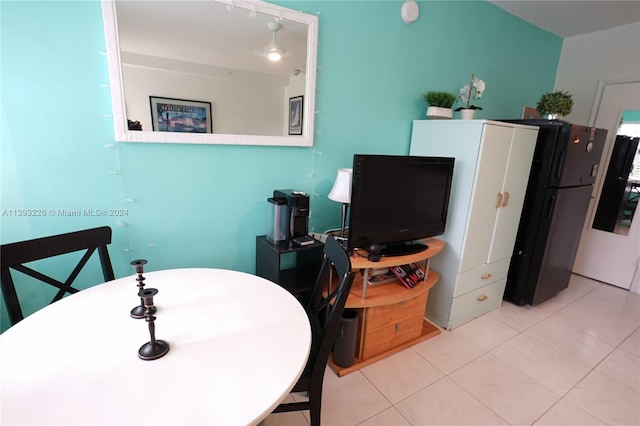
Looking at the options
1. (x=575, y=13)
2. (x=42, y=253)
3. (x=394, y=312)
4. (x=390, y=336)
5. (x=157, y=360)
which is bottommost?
(x=390, y=336)

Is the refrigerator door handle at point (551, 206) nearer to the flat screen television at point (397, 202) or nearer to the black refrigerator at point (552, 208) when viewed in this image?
the black refrigerator at point (552, 208)

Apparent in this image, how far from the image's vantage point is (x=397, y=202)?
202cm

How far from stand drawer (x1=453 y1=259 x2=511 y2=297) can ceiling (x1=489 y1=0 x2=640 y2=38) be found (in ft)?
7.19

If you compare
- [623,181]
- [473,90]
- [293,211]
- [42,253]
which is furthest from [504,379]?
[623,181]

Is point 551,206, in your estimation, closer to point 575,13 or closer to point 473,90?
point 473,90

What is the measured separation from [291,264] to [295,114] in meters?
1.01

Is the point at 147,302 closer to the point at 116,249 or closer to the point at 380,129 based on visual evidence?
the point at 116,249

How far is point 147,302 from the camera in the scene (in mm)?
915

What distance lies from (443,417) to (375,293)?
723mm

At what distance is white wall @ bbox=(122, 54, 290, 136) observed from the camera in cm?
150

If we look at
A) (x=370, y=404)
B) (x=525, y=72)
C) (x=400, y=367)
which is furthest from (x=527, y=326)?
(x=525, y=72)

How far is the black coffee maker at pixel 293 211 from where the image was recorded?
1.79 meters

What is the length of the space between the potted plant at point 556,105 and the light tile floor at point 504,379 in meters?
1.76

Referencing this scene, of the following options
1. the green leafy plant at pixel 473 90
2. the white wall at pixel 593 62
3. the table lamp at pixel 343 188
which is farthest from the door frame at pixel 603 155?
the table lamp at pixel 343 188
